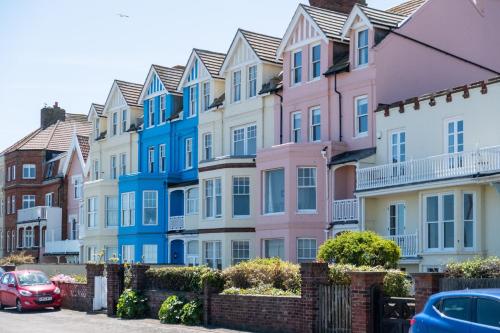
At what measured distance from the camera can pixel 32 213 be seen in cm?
6462

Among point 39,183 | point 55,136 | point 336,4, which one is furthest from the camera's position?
point 55,136

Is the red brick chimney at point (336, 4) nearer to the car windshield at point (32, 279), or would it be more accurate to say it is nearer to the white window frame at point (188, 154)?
the white window frame at point (188, 154)

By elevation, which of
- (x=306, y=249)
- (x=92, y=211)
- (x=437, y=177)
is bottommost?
(x=306, y=249)

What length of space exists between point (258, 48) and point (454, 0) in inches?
367

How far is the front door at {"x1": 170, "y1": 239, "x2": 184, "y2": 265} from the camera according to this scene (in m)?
45.8

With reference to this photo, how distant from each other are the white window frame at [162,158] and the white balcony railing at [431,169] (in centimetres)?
1680

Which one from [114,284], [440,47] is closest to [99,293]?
[114,284]

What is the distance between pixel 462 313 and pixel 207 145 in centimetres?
2962

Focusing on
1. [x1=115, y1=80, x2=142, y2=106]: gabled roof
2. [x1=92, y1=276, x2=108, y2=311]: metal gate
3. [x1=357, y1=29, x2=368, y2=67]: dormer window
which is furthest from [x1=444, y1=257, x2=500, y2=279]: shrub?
[x1=115, y1=80, x2=142, y2=106]: gabled roof

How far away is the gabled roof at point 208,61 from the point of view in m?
43.0

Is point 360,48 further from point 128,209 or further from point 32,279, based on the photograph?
point 128,209

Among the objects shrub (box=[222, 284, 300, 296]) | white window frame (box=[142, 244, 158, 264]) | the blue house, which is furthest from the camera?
white window frame (box=[142, 244, 158, 264])

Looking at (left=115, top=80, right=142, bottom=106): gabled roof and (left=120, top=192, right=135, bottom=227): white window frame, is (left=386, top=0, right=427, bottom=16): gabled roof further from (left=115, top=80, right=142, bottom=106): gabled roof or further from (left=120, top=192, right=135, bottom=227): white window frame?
(left=115, top=80, right=142, bottom=106): gabled roof

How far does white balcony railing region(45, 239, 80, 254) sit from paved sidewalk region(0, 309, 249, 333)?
27178mm
